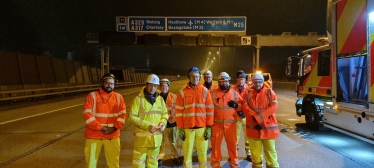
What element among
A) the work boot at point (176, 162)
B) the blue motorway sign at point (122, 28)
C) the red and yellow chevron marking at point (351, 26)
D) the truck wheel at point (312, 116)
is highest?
the blue motorway sign at point (122, 28)

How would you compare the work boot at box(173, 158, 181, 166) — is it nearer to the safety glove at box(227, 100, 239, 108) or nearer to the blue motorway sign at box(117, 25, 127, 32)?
the safety glove at box(227, 100, 239, 108)

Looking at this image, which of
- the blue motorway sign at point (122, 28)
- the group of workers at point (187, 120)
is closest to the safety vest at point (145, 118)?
the group of workers at point (187, 120)

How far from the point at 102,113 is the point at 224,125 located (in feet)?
6.46

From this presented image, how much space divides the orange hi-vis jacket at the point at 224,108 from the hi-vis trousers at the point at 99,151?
169 cm

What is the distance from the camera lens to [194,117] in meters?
4.05

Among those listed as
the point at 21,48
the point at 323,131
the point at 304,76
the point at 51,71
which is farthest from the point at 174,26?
the point at 21,48

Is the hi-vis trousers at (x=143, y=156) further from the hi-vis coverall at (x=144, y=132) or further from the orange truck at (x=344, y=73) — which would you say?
the orange truck at (x=344, y=73)

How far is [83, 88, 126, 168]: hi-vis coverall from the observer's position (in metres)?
3.66

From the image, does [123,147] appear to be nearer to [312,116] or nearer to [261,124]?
[261,124]

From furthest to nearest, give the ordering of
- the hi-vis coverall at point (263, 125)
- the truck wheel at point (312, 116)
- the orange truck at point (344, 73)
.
Answer: the truck wheel at point (312, 116) < the orange truck at point (344, 73) < the hi-vis coverall at point (263, 125)

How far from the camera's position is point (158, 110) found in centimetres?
386

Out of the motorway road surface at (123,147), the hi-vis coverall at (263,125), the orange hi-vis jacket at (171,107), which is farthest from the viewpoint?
the orange hi-vis jacket at (171,107)

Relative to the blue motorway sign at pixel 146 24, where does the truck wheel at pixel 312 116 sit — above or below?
below

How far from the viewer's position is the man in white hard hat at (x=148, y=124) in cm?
364
